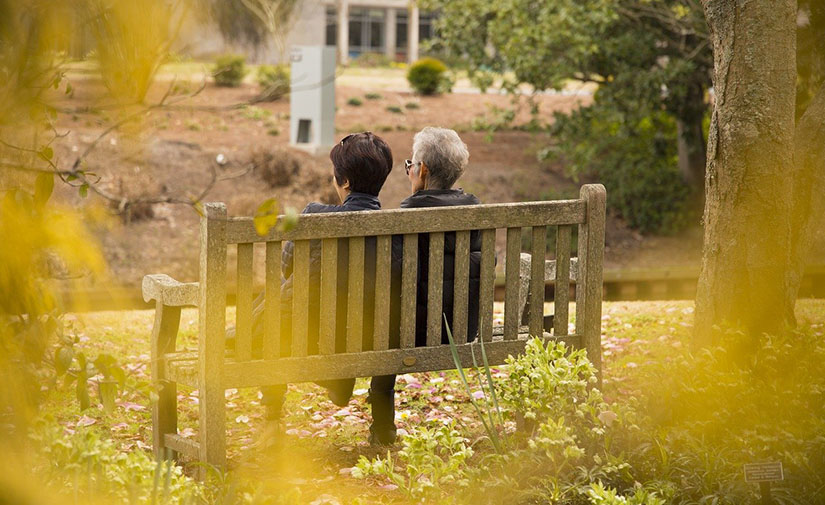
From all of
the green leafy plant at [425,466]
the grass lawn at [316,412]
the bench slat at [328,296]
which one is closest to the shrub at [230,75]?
the grass lawn at [316,412]

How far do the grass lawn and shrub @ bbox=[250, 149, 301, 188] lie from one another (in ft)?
33.0

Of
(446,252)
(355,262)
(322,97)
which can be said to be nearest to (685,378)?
(446,252)

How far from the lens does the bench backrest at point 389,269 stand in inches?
150

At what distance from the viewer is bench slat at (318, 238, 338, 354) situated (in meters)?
4.00

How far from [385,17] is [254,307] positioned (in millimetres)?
47770

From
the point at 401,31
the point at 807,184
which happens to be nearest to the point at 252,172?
the point at 807,184

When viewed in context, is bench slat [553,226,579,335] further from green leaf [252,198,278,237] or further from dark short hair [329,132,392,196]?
green leaf [252,198,278,237]

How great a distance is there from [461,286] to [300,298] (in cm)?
70

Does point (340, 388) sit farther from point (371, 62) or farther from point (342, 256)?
point (371, 62)

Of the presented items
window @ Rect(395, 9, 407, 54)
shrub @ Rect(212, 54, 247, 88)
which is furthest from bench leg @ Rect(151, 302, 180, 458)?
window @ Rect(395, 9, 407, 54)

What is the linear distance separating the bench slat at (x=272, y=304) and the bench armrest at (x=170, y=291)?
31 cm

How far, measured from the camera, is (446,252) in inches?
175

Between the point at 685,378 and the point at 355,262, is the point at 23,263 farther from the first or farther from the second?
the point at 685,378

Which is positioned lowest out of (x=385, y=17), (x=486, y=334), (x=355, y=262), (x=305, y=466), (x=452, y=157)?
(x=305, y=466)
